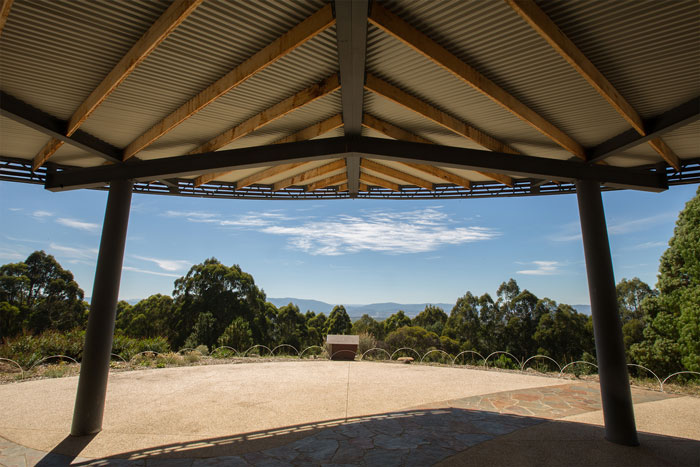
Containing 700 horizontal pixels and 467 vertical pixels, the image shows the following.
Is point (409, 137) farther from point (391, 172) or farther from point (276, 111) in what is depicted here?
point (276, 111)

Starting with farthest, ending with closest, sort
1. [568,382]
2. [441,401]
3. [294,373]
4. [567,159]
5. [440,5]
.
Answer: [294,373] → [568,382] → [441,401] → [567,159] → [440,5]

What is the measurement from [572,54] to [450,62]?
1255mm

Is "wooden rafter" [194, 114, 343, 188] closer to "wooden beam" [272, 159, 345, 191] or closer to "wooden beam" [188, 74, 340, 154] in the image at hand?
"wooden beam" [272, 159, 345, 191]

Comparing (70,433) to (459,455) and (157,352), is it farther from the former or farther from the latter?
(157,352)

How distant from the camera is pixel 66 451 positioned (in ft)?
17.0

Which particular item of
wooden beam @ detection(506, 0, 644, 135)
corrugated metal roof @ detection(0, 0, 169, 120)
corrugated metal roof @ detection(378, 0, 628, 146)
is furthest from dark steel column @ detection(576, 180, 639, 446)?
corrugated metal roof @ detection(0, 0, 169, 120)

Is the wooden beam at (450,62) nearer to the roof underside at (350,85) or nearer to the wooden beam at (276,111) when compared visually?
the roof underside at (350,85)

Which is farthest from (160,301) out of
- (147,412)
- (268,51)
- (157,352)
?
(268,51)

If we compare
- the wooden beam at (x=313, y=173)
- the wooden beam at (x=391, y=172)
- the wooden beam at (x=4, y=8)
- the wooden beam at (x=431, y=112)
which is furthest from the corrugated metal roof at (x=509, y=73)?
the wooden beam at (x=313, y=173)

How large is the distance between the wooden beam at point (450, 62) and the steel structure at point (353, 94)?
24 millimetres

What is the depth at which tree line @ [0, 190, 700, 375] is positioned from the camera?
1122 inches

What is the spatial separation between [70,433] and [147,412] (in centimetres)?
130

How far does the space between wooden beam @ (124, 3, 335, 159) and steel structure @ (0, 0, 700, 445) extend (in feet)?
0.08

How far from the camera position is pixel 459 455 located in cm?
515
